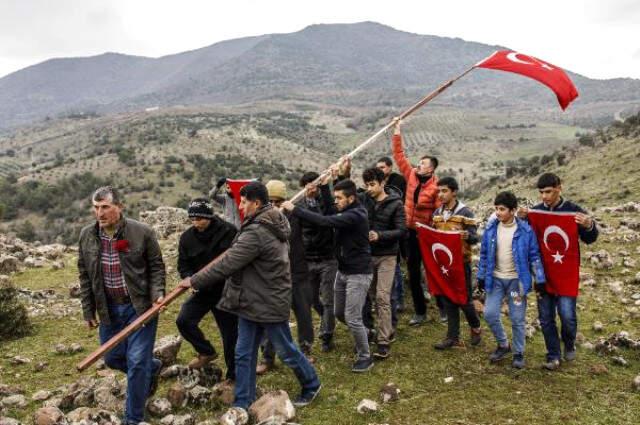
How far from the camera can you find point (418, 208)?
23.3 ft

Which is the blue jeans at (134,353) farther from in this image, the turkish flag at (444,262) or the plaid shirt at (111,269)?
the turkish flag at (444,262)

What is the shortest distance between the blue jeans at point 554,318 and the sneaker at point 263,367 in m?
3.01

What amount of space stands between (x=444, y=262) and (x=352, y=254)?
52.2 inches

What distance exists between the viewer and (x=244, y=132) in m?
88.4

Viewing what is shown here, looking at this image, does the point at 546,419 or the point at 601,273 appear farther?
the point at 601,273

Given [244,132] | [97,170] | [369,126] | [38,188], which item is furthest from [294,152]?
[369,126]

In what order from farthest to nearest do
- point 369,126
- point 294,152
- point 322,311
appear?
point 369,126 → point 294,152 → point 322,311

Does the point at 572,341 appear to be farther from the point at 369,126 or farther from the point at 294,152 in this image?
the point at 369,126

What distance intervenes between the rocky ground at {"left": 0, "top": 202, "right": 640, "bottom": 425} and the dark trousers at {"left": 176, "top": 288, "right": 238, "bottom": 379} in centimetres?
29

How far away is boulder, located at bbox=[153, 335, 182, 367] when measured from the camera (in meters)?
6.11

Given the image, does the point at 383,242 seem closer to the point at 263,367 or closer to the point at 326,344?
the point at 326,344

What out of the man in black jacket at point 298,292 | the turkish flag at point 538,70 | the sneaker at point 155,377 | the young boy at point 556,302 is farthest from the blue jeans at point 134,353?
the turkish flag at point 538,70

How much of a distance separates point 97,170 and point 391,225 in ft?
187

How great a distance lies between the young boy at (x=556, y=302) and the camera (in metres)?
5.39
